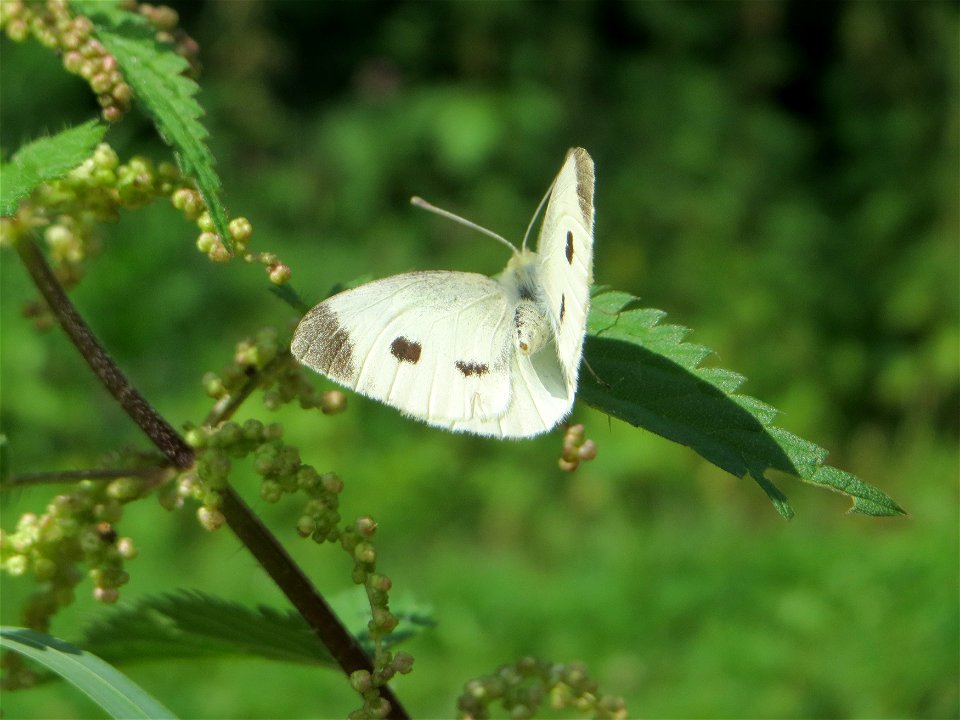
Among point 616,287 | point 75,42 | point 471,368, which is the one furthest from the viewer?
point 616,287

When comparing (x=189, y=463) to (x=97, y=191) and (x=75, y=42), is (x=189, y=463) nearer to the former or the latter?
(x=97, y=191)

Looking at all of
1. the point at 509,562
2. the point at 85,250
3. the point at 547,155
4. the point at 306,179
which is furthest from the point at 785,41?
the point at 85,250

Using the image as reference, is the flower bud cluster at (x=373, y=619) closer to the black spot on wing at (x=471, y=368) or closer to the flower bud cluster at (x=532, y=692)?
the flower bud cluster at (x=532, y=692)

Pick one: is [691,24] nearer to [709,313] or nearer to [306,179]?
[709,313]

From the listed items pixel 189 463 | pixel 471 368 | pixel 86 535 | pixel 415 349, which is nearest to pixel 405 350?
pixel 415 349

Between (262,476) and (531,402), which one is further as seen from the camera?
(531,402)

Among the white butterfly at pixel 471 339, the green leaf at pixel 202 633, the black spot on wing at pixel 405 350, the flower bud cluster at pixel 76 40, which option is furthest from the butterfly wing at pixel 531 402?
the flower bud cluster at pixel 76 40

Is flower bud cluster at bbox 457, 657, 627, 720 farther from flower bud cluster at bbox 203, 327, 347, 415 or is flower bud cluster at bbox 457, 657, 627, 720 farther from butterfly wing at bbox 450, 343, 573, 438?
flower bud cluster at bbox 203, 327, 347, 415

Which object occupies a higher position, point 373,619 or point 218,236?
point 218,236
